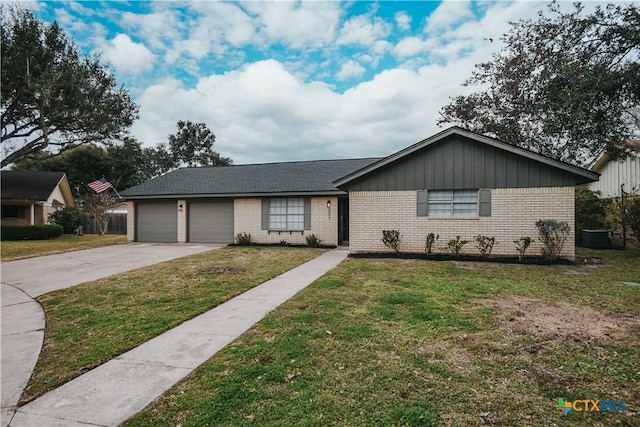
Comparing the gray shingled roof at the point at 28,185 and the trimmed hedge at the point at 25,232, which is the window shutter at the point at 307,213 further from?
the gray shingled roof at the point at 28,185

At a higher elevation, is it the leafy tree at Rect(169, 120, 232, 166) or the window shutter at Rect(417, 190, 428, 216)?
the leafy tree at Rect(169, 120, 232, 166)

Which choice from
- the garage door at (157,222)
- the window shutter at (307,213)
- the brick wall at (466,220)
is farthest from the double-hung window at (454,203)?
the garage door at (157,222)

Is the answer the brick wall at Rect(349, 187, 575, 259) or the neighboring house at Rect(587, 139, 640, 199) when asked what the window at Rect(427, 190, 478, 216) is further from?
the neighboring house at Rect(587, 139, 640, 199)

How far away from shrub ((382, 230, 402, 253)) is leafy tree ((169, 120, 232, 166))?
122 feet

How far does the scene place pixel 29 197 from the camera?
23.8m

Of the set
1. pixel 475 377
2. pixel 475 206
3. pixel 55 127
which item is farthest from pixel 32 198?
pixel 475 377

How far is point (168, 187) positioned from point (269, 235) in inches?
264

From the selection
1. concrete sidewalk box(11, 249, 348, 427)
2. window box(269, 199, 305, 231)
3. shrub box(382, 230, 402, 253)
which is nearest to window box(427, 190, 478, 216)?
shrub box(382, 230, 402, 253)

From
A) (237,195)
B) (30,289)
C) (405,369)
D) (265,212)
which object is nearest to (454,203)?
(265,212)

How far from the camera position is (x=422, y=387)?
2.98m

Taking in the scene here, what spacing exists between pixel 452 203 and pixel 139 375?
33.3 ft

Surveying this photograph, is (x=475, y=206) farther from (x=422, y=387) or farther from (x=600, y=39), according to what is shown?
(x=422, y=387)

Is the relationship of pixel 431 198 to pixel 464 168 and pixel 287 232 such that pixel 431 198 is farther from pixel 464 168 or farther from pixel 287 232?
pixel 287 232

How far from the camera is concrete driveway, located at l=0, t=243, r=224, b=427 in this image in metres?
3.45
